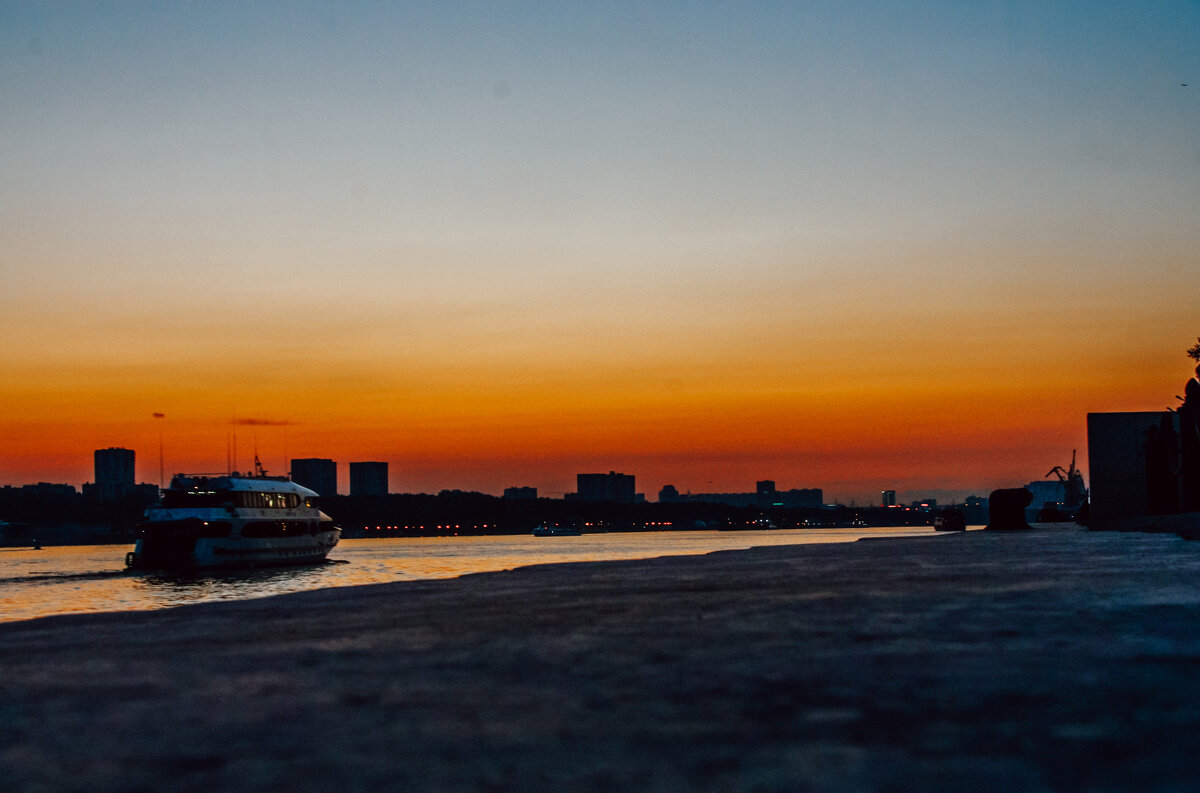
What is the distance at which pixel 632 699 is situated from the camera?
6891 mm

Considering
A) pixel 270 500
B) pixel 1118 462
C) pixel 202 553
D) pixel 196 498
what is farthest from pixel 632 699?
pixel 1118 462

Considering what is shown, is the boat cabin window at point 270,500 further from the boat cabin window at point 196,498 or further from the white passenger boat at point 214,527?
the boat cabin window at point 196,498

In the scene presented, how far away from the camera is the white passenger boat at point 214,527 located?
6838 cm

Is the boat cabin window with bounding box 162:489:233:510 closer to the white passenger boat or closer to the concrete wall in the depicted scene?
the white passenger boat

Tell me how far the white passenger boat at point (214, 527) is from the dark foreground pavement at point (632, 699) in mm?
58245

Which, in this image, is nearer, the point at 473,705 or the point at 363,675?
the point at 473,705

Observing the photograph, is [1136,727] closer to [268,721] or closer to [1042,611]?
[268,721]

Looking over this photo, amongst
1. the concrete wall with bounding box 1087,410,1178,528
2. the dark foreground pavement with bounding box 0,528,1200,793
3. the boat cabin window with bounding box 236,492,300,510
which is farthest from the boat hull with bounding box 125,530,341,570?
the concrete wall with bounding box 1087,410,1178,528

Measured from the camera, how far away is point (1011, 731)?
18.6 feet

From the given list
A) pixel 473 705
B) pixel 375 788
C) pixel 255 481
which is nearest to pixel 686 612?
pixel 473 705

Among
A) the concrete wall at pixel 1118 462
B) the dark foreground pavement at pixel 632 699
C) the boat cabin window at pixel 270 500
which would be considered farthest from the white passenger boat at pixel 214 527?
the concrete wall at pixel 1118 462

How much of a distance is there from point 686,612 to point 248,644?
16.3 feet

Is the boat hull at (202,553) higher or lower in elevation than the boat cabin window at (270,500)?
lower

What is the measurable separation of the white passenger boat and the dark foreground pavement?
5824cm
